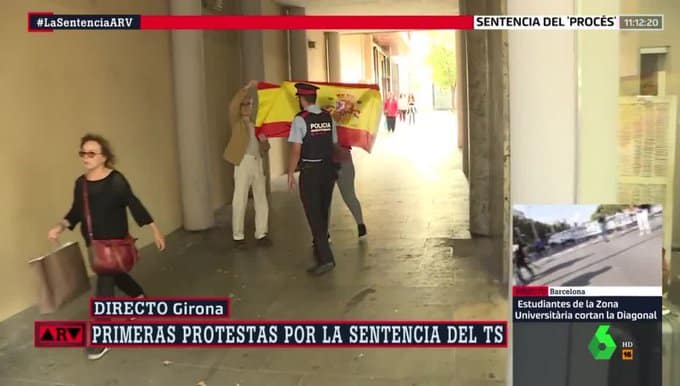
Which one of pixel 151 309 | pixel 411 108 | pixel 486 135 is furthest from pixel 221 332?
pixel 411 108

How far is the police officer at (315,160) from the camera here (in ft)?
21.1

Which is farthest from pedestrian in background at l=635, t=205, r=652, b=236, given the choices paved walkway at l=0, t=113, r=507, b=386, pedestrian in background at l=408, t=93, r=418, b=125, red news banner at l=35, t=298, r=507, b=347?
pedestrian in background at l=408, t=93, r=418, b=125

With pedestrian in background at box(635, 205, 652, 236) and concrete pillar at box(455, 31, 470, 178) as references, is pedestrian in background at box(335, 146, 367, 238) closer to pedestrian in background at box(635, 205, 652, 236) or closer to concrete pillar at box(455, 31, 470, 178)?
concrete pillar at box(455, 31, 470, 178)

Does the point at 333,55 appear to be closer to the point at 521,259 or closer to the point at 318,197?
the point at 318,197

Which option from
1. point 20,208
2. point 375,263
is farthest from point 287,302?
point 20,208

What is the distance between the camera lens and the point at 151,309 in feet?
14.0

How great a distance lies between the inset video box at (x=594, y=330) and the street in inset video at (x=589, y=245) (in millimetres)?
42

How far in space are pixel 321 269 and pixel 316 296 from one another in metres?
0.76

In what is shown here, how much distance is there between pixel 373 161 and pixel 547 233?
1444 cm

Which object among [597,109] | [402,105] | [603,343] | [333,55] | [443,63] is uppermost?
[443,63]

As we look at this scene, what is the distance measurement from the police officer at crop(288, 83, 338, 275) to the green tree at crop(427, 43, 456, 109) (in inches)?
689

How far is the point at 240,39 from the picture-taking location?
1143 centimetres

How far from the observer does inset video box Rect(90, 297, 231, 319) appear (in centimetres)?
419

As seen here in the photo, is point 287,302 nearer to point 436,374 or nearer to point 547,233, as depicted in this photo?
point 436,374
